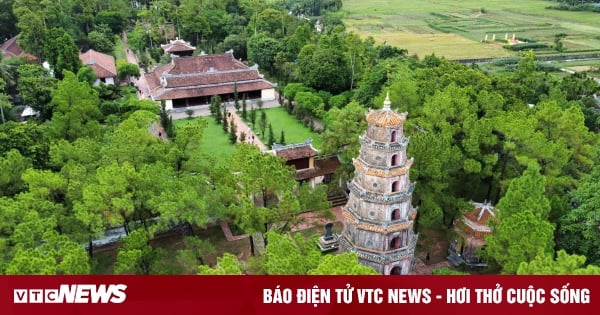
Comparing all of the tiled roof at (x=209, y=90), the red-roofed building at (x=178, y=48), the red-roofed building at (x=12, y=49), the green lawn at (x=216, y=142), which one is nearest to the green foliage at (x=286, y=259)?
the green lawn at (x=216, y=142)

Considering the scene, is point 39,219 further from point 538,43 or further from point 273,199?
point 538,43

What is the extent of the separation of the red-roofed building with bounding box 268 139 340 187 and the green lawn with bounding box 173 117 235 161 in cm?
825

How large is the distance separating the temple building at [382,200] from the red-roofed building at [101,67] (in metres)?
41.3

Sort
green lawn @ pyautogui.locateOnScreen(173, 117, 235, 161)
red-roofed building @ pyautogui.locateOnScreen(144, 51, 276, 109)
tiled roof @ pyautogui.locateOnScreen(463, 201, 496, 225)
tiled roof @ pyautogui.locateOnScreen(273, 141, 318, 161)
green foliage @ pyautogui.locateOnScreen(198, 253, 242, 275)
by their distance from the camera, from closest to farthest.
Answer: green foliage @ pyautogui.locateOnScreen(198, 253, 242, 275) < tiled roof @ pyautogui.locateOnScreen(463, 201, 496, 225) < tiled roof @ pyautogui.locateOnScreen(273, 141, 318, 161) < green lawn @ pyautogui.locateOnScreen(173, 117, 235, 161) < red-roofed building @ pyautogui.locateOnScreen(144, 51, 276, 109)

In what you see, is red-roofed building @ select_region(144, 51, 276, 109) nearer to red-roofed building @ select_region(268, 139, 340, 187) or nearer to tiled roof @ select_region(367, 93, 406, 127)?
red-roofed building @ select_region(268, 139, 340, 187)

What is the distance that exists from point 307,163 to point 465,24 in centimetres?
8336

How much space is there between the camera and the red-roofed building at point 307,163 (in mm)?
36438

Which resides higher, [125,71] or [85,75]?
[85,75]

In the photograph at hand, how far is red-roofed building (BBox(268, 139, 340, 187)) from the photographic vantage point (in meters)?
36.4

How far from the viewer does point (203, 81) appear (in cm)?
5497

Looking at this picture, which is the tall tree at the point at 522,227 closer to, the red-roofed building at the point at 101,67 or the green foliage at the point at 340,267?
the green foliage at the point at 340,267

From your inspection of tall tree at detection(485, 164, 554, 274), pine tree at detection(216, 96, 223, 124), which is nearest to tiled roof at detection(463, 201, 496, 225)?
tall tree at detection(485, 164, 554, 274)

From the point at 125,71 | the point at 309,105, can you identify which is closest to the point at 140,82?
the point at 125,71

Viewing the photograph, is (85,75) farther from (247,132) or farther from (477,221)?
(477,221)
